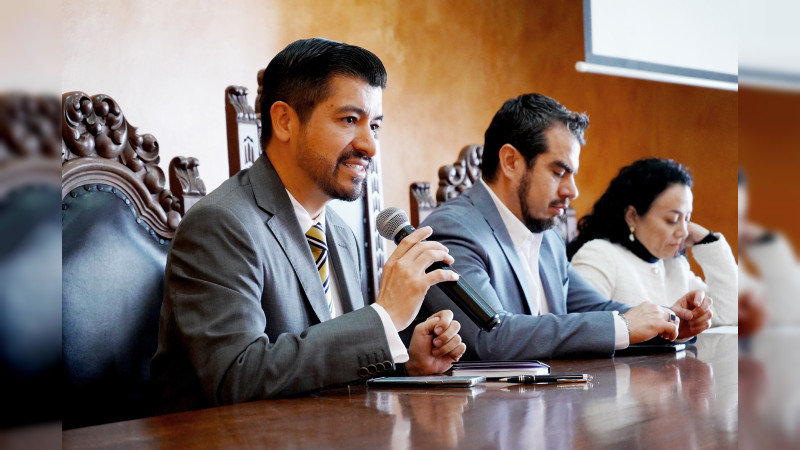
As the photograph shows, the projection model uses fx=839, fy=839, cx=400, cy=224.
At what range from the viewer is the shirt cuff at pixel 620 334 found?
190 cm

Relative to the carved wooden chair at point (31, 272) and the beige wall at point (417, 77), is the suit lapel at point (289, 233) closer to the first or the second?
the beige wall at point (417, 77)

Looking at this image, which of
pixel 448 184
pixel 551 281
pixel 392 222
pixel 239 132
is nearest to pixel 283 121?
pixel 239 132

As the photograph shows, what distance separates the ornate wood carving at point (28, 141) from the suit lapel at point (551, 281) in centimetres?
228

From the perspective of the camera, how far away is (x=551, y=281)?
7.95 feet

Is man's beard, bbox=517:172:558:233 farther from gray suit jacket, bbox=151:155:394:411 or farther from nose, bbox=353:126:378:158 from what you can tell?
gray suit jacket, bbox=151:155:394:411

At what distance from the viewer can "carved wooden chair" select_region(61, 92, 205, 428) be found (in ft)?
5.61

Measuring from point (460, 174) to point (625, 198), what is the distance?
0.86 meters

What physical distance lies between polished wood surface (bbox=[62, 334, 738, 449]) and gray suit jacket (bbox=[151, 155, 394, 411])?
62 millimetres

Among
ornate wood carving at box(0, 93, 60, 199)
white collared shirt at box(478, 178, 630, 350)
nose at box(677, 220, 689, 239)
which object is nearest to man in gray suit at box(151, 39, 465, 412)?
white collared shirt at box(478, 178, 630, 350)

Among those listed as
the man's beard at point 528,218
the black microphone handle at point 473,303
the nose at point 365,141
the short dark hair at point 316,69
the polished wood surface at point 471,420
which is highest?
the short dark hair at point 316,69

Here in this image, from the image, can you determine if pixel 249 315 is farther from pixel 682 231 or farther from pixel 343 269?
pixel 682 231

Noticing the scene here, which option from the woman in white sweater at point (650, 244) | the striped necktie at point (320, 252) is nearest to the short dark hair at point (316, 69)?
the striped necktie at point (320, 252)

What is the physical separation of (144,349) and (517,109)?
1.37 m

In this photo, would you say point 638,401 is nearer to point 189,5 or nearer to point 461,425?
point 461,425
